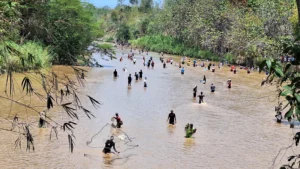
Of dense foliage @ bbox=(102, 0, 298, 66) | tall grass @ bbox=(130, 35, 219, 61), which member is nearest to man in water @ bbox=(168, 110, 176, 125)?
dense foliage @ bbox=(102, 0, 298, 66)

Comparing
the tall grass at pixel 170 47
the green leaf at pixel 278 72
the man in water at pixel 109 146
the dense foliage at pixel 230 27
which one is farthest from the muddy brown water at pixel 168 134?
the tall grass at pixel 170 47

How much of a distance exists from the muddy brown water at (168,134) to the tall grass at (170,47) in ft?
101

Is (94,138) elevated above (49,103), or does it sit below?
below

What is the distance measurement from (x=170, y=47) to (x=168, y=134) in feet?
189

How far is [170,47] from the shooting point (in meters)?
75.9

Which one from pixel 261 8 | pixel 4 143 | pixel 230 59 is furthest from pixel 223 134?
pixel 230 59

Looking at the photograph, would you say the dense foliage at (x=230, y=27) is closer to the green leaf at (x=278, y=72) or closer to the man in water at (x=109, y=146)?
the man in water at (x=109, y=146)

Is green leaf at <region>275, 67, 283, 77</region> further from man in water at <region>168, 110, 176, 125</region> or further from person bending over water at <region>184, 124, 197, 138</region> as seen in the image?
man in water at <region>168, 110, 176, 125</region>

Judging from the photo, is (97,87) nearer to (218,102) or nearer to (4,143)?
(218,102)

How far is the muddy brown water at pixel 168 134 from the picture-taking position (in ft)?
47.8

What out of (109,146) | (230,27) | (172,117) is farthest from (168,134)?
(230,27)

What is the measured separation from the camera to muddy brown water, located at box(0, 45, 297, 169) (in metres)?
14.6

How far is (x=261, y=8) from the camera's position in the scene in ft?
168

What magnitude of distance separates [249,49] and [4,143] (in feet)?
124
